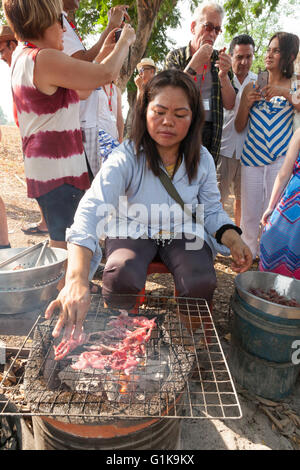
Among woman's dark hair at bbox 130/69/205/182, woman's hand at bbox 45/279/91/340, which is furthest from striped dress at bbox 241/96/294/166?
woman's hand at bbox 45/279/91/340

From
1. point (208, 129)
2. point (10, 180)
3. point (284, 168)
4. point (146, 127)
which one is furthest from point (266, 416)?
point (10, 180)

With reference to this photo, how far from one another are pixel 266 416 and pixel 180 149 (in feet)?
7.30

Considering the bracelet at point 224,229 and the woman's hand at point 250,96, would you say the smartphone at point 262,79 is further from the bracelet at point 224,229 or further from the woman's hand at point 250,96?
the bracelet at point 224,229

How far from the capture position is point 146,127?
2600 millimetres

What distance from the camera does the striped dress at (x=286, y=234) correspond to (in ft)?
9.45

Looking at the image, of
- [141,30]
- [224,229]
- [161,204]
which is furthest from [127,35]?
[141,30]

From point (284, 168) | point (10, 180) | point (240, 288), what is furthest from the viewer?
point (10, 180)

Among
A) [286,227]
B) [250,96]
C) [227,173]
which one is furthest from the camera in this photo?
[227,173]

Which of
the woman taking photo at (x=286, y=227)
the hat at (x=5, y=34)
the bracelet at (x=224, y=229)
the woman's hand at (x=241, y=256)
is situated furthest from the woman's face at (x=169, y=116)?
the hat at (x=5, y=34)

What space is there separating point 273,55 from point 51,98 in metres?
2.97

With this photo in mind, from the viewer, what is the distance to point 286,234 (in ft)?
9.58

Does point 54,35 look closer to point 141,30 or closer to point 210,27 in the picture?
point 210,27

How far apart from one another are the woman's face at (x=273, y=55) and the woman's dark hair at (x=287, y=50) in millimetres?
35
